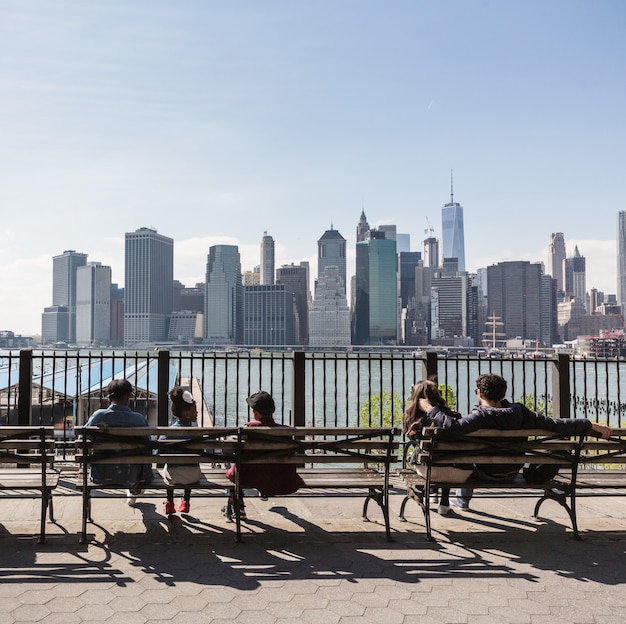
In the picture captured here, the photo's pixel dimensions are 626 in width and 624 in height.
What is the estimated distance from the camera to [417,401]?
589 centimetres

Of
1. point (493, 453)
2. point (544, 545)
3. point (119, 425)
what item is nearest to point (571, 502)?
point (544, 545)

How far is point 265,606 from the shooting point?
3764 mm

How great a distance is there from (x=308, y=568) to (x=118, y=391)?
2223 millimetres

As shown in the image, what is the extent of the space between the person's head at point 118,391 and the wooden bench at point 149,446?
518 mm

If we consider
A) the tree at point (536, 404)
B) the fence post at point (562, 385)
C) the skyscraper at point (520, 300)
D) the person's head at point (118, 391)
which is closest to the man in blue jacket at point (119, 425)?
the person's head at point (118, 391)

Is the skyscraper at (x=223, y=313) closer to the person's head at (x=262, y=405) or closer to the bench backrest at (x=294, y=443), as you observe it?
the person's head at (x=262, y=405)

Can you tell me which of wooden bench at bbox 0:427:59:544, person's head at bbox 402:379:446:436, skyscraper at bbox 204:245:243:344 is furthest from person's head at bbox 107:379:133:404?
skyscraper at bbox 204:245:243:344

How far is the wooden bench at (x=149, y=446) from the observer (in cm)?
493

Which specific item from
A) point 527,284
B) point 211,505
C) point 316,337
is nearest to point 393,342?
point 316,337

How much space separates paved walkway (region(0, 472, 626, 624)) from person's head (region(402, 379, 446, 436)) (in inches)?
30.8

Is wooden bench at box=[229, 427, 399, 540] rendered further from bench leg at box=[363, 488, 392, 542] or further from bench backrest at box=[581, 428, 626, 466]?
bench backrest at box=[581, 428, 626, 466]

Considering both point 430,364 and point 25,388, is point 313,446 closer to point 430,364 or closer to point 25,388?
point 430,364

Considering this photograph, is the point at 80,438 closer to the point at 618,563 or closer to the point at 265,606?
the point at 265,606

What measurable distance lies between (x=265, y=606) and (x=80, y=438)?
6.85 feet
